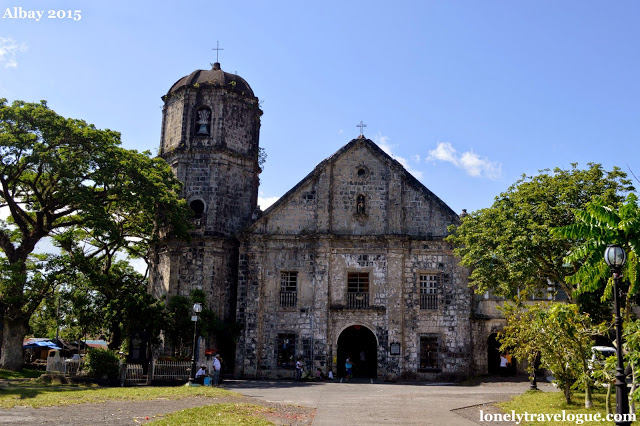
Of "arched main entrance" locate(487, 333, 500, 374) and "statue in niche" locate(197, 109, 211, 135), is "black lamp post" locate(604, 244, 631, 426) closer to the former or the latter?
"arched main entrance" locate(487, 333, 500, 374)

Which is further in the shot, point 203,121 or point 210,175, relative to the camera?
point 203,121

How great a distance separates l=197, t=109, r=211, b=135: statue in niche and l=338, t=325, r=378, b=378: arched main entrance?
1202 cm

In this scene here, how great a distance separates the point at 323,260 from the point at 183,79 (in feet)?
39.5

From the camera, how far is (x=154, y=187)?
25.0 m

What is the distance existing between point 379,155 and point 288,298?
316 inches

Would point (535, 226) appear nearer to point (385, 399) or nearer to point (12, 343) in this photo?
point (385, 399)

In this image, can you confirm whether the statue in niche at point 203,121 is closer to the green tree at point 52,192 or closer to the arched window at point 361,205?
the green tree at point 52,192

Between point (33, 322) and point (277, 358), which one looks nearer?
point (277, 358)

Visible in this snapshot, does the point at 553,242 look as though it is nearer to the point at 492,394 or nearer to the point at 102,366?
the point at 492,394

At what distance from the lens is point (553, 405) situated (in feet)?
51.3

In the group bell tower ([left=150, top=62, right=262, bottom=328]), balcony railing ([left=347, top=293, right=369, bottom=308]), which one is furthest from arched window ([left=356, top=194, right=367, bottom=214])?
bell tower ([left=150, top=62, right=262, bottom=328])

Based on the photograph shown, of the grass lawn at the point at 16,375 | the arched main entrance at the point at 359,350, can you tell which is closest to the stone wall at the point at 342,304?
the arched main entrance at the point at 359,350

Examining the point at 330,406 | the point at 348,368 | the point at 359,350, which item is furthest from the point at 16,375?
the point at 359,350

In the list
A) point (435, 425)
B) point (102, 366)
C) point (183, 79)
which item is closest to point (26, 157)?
point (102, 366)
